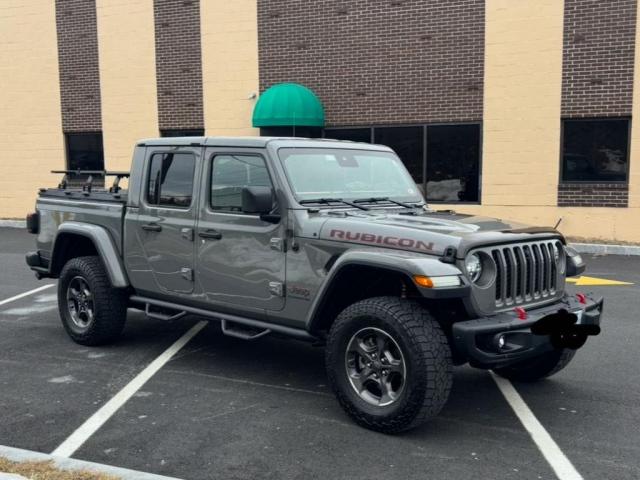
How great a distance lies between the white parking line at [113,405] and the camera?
13.7 ft

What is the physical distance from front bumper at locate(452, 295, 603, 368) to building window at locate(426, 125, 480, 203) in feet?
36.1

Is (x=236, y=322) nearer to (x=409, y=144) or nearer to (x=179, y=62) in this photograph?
(x=409, y=144)

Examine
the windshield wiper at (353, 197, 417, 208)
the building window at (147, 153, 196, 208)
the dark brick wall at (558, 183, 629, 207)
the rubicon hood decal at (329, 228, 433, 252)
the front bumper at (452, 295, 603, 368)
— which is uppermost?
the building window at (147, 153, 196, 208)

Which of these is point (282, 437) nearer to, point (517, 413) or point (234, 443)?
point (234, 443)

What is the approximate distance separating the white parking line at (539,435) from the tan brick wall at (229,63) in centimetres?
1250

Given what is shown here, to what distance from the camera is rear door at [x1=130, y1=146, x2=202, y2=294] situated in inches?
222

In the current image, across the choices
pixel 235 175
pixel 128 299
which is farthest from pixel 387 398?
pixel 128 299

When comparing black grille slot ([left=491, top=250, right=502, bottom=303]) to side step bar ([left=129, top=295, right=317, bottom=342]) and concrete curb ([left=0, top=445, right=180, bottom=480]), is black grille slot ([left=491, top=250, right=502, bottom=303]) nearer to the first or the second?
side step bar ([left=129, top=295, right=317, bottom=342])

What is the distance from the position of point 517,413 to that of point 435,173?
1110 centimetres

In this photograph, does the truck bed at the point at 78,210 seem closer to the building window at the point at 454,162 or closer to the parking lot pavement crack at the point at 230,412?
the parking lot pavement crack at the point at 230,412

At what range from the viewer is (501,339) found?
416 cm

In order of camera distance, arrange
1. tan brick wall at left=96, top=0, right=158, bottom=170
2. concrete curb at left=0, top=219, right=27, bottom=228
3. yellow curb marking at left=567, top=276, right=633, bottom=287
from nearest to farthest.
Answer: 1. yellow curb marking at left=567, top=276, right=633, bottom=287
2. tan brick wall at left=96, top=0, right=158, bottom=170
3. concrete curb at left=0, top=219, right=27, bottom=228

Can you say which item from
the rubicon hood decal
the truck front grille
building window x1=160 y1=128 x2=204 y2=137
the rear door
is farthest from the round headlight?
building window x1=160 y1=128 x2=204 y2=137

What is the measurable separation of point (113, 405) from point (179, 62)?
1383cm
